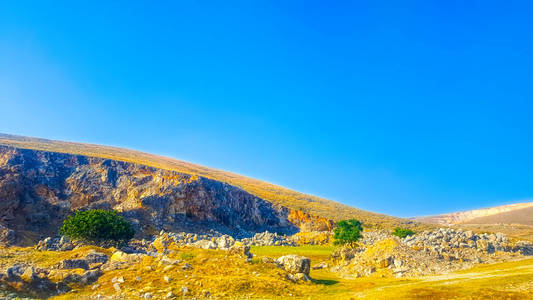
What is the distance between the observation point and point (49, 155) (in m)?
79.2

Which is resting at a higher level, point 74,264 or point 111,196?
point 111,196

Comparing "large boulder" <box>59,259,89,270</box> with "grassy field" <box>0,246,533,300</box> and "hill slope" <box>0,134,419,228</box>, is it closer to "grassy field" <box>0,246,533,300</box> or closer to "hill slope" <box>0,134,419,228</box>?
"grassy field" <box>0,246,533,300</box>

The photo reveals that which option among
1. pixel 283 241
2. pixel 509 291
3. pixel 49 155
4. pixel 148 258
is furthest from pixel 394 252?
pixel 49 155

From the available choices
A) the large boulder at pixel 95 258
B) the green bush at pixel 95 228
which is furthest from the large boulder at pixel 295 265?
the green bush at pixel 95 228

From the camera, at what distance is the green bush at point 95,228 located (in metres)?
43.1

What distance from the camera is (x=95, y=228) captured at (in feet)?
142

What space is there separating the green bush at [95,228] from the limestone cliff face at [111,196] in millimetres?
13671

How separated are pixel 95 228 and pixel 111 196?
111 feet

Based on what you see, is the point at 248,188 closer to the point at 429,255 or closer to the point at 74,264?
the point at 429,255

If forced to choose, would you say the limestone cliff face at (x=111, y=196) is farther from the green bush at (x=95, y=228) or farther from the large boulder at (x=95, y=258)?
the large boulder at (x=95, y=258)

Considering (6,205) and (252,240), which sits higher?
(6,205)

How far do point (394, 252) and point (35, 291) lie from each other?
3498cm

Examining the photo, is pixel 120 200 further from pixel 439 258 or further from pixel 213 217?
pixel 439 258

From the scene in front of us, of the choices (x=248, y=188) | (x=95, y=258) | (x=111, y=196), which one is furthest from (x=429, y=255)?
(x=248, y=188)
